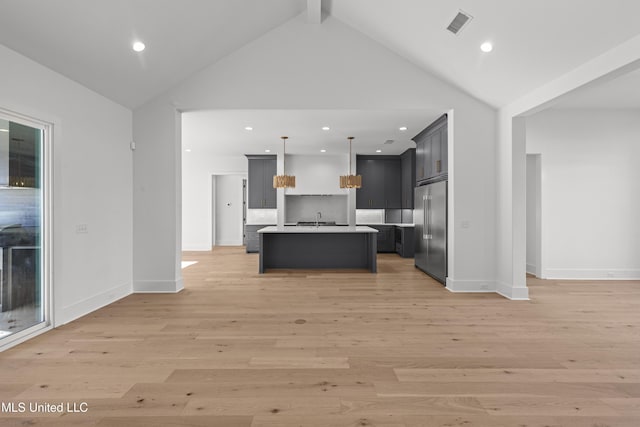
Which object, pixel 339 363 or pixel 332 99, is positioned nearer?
pixel 339 363

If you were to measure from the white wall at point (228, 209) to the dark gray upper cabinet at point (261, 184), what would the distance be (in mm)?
1370

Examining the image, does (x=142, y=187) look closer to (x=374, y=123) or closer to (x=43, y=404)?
(x=43, y=404)

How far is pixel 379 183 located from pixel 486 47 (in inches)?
227

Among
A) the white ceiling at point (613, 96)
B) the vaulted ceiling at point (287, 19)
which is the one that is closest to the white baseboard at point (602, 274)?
the white ceiling at point (613, 96)

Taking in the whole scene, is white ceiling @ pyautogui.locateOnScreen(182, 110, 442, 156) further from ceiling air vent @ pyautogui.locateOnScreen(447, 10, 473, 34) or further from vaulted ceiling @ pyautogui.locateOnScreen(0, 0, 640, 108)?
ceiling air vent @ pyautogui.locateOnScreen(447, 10, 473, 34)

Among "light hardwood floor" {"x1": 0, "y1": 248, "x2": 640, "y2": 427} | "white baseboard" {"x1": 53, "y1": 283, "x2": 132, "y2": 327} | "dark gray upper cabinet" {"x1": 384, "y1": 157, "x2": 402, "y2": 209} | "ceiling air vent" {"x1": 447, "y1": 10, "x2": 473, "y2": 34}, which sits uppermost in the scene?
"ceiling air vent" {"x1": 447, "y1": 10, "x2": 473, "y2": 34}

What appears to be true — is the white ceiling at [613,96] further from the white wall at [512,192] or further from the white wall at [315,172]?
the white wall at [315,172]

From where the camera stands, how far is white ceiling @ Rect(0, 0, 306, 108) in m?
2.90

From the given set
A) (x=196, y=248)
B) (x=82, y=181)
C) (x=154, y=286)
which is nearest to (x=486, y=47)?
(x=82, y=181)

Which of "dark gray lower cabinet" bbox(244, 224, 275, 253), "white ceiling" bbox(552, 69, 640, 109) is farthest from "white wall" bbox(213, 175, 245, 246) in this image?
"white ceiling" bbox(552, 69, 640, 109)

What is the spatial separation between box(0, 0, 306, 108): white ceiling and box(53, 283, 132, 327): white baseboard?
8.55ft

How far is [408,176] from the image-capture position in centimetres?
886

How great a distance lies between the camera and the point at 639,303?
4297 millimetres

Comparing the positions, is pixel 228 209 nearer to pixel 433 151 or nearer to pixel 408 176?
pixel 408 176
